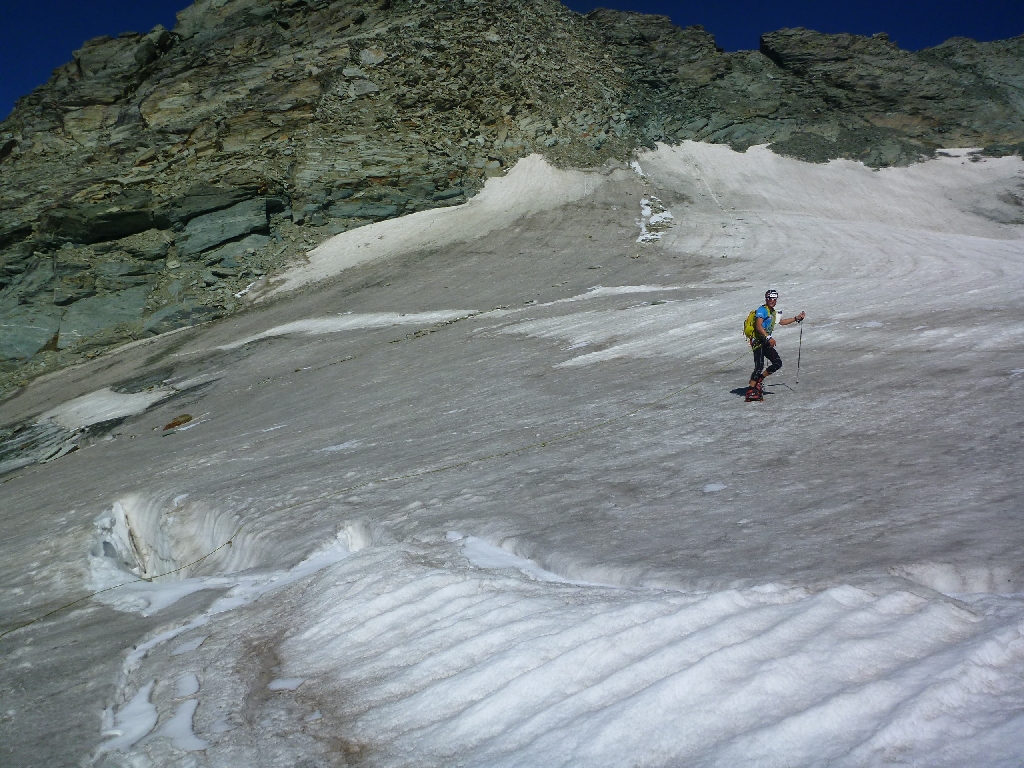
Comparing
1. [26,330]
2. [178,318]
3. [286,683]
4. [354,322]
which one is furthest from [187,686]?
[26,330]

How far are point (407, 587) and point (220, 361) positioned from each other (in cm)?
1785

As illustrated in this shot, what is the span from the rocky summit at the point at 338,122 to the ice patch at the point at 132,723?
1016 inches

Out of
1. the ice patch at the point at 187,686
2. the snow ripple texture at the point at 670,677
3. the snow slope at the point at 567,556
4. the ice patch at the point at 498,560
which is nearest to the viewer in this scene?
the snow ripple texture at the point at 670,677

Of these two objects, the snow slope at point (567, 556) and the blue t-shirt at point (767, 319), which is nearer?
the snow slope at point (567, 556)

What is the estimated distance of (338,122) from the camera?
36906 millimetres

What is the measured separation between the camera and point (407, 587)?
17.2ft

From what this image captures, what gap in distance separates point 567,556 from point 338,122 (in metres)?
35.3

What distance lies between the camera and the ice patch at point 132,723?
4152mm

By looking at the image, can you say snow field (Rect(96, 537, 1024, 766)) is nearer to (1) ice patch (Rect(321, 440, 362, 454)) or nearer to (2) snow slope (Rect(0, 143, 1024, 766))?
(2) snow slope (Rect(0, 143, 1024, 766))

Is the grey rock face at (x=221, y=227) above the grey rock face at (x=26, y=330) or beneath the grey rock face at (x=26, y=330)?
above

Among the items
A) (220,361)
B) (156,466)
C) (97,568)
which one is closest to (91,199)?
(220,361)

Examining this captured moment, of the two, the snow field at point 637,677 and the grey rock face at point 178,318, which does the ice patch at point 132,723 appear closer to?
the snow field at point 637,677

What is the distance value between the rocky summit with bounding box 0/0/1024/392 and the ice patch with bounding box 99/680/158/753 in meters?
25.8

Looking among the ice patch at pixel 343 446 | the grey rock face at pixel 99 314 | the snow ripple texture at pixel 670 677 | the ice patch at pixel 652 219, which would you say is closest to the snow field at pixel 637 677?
the snow ripple texture at pixel 670 677
